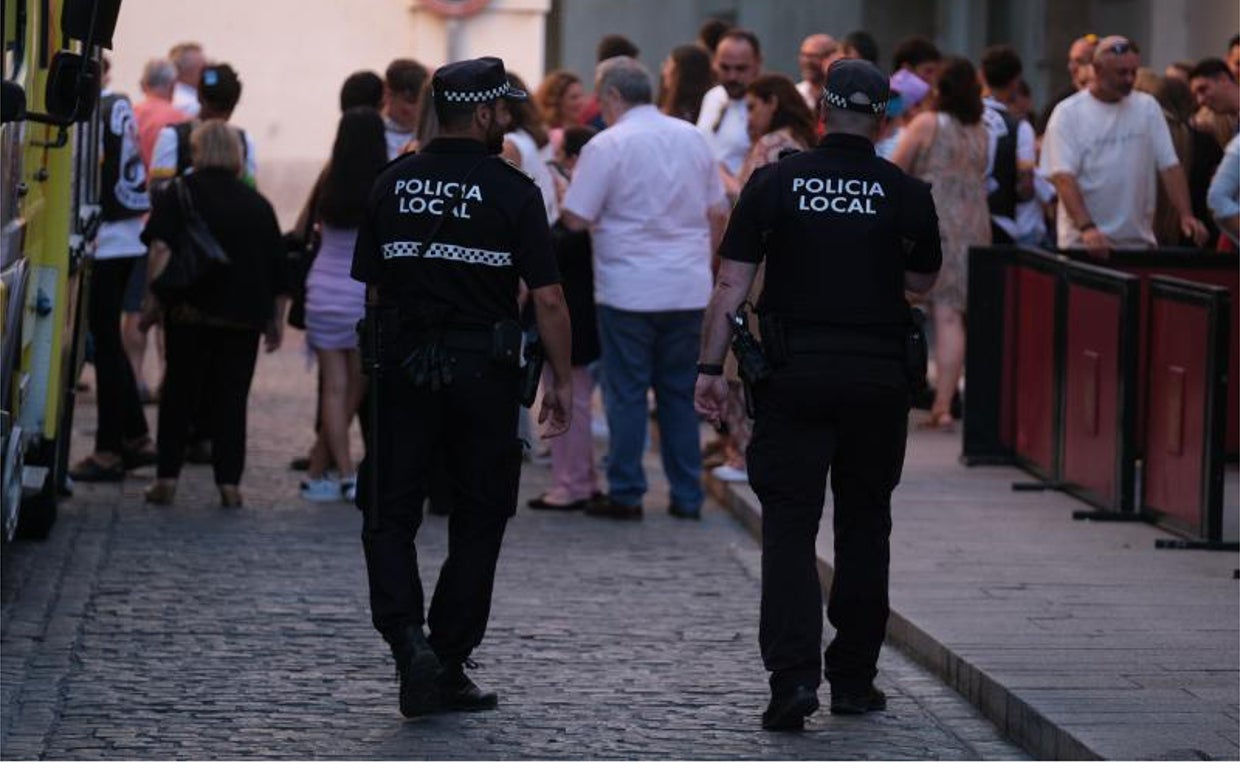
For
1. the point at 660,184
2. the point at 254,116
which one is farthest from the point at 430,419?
the point at 254,116

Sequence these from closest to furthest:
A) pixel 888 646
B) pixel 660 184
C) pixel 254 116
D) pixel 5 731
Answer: pixel 5 731
pixel 888 646
pixel 660 184
pixel 254 116

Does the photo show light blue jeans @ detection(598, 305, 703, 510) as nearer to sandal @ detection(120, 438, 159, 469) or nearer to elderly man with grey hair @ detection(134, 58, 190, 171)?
sandal @ detection(120, 438, 159, 469)

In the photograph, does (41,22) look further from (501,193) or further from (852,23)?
(852,23)

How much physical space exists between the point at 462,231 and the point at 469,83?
42 cm

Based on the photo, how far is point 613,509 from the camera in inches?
481

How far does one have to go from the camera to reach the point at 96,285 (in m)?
12.9

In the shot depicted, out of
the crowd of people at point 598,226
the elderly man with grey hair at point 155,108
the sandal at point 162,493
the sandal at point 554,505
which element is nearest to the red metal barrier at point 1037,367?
the crowd of people at point 598,226

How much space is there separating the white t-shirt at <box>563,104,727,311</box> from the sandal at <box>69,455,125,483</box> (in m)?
2.60

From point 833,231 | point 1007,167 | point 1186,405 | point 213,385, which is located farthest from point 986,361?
point 833,231

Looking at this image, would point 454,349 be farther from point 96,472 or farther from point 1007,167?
point 1007,167

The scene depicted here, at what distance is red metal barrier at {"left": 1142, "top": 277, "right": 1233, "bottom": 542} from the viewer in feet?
34.4

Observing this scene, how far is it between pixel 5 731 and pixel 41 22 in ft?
9.75

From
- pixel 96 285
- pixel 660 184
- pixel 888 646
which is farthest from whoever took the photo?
pixel 96 285

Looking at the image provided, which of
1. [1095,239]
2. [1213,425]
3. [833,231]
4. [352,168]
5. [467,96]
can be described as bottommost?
[1213,425]
